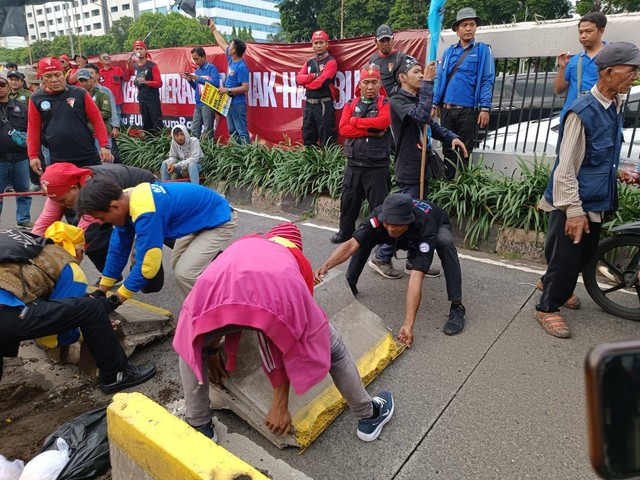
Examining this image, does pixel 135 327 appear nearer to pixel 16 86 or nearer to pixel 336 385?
pixel 336 385

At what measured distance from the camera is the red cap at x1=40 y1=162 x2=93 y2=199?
3.35 m

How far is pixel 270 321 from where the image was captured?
177 centimetres

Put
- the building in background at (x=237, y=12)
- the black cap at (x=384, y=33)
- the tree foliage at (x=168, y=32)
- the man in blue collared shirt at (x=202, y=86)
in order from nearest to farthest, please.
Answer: the black cap at (x=384, y=33), the man in blue collared shirt at (x=202, y=86), the tree foliage at (x=168, y=32), the building in background at (x=237, y=12)

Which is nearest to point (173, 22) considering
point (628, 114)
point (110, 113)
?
point (110, 113)

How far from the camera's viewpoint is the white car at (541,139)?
5.23 meters

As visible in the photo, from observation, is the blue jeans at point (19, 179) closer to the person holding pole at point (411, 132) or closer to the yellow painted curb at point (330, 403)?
the person holding pole at point (411, 132)

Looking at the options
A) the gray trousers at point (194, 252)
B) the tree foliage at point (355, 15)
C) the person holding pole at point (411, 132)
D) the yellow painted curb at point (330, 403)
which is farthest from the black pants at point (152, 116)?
the tree foliage at point (355, 15)

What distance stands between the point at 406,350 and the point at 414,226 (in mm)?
869

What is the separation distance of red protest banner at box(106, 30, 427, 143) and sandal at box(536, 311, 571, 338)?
4111 mm

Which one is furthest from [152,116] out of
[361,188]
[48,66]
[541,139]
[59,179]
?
[541,139]

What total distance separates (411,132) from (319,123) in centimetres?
299

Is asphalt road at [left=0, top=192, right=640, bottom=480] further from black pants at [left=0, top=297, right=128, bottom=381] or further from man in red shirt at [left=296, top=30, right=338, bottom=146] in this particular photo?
man in red shirt at [left=296, top=30, right=338, bottom=146]

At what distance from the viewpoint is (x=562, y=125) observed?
3.17m

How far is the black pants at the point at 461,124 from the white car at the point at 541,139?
27 centimetres
